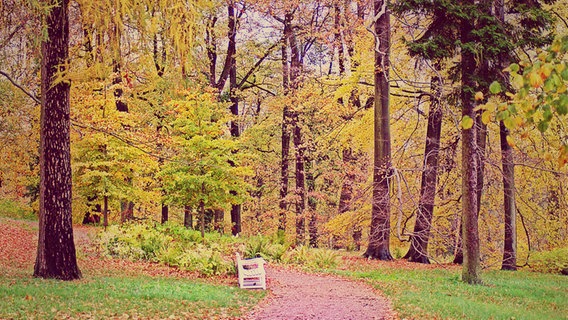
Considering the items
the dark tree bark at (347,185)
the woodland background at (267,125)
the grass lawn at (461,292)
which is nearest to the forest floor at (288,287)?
the grass lawn at (461,292)

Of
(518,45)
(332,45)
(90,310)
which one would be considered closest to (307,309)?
(90,310)

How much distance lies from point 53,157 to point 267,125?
18.6m

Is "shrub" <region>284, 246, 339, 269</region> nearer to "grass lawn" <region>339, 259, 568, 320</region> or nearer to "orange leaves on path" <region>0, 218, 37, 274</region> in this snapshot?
"grass lawn" <region>339, 259, 568, 320</region>

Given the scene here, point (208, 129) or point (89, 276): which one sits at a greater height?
point (208, 129)

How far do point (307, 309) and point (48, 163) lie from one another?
535cm

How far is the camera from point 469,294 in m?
11.2

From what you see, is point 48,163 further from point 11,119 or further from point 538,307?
point 11,119

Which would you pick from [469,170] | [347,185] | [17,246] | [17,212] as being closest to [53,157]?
[17,246]

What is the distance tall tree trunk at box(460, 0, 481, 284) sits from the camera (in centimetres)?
1224

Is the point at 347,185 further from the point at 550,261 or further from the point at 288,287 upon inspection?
the point at 288,287

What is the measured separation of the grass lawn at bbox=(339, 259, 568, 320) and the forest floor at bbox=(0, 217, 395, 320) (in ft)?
1.56

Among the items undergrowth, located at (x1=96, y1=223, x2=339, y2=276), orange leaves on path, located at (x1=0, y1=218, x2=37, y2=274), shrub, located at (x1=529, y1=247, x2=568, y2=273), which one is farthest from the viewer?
shrub, located at (x1=529, y1=247, x2=568, y2=273)

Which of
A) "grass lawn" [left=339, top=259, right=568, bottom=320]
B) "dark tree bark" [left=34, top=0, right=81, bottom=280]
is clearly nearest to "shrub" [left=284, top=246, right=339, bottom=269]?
"grass lawn" [left=339, top=259, right=568, bottom=320]

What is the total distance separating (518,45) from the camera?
1205 cm
